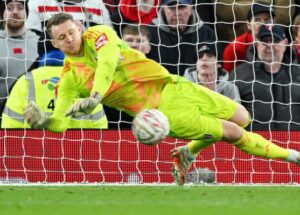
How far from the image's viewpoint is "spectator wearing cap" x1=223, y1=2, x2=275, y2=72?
12.8m

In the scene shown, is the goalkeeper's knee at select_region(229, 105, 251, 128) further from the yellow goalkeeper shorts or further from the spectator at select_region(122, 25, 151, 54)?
the spectator at select_region(122, 25, 151, 54)

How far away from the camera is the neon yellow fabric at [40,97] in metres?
12.0

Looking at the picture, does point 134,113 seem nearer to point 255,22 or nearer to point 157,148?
point 157,148

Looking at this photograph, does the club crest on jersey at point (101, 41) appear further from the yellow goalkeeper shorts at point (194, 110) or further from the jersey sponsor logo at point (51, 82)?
the jersey sponsor logo at point (51, 82)

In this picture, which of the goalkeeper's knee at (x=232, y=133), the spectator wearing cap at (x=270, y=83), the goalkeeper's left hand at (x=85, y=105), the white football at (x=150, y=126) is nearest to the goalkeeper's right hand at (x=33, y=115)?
the goalkeeper's left hand at (x=85, y=105)

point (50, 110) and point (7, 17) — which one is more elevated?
point (7, 17)

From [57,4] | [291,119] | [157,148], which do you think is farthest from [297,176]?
[57,4]

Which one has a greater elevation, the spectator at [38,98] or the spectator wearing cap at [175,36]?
the spectator wearing cap at [175,36]

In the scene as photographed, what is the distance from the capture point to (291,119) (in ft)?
40.6

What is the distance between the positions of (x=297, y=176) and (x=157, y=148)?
1.63 metres

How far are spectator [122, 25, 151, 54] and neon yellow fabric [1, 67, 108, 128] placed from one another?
0.88 metres

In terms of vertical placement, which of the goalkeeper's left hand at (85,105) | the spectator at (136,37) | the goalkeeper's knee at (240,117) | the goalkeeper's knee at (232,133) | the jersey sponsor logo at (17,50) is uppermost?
the spectator at (136,37)

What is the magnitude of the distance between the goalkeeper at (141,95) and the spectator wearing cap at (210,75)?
2037 mm

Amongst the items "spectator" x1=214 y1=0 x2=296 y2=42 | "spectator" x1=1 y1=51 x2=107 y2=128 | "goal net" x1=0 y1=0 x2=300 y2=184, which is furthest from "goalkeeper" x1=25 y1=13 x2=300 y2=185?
"spectator" x1=214 y1=0 x2=296 y2=42
